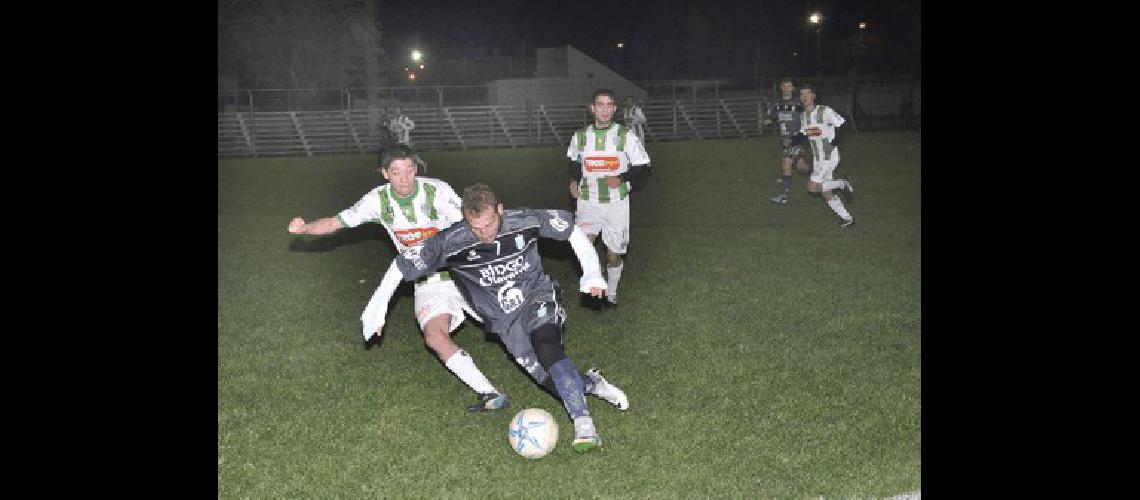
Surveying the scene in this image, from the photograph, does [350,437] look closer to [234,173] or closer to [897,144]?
[234,173]

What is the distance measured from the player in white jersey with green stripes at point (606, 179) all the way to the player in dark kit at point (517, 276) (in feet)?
11.0

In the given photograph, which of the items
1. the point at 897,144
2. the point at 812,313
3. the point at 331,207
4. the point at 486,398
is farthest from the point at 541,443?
the point at 897,144

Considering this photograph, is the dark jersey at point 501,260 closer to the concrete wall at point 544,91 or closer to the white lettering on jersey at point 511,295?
the white lettering on jersey at point 511,295

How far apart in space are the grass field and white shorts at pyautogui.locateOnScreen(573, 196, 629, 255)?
638 millimetres

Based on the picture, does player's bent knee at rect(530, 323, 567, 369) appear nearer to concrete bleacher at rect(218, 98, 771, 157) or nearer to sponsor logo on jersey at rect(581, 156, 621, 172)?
sponsor logo on jersey at rect(581, 156, 621, 172)

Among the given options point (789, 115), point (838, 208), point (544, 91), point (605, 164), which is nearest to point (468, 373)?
point (605, 164)

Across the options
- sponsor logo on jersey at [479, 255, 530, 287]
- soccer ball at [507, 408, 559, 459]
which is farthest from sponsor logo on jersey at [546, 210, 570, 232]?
soccer ball at [507, 408, 559, 459]

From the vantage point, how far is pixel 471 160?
32719mm

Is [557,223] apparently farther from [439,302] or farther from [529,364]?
[439,302]

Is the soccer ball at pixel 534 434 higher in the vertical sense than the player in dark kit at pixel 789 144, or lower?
lower

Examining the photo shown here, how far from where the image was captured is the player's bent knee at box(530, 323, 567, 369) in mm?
6252

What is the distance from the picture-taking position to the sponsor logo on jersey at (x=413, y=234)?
7.62 meters

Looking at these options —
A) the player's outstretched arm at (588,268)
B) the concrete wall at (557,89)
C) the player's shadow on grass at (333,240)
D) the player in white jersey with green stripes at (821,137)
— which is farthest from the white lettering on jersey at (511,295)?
the concrete wall at (557,89)

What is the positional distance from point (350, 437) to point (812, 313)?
4.83m
